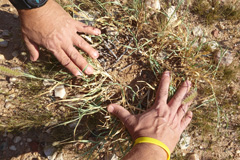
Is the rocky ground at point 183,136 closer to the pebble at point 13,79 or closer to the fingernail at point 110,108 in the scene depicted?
the pebble at point 13,79

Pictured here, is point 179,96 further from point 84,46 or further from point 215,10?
point 215,10

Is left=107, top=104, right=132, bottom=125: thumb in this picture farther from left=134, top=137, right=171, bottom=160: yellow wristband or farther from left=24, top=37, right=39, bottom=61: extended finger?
left=24, top=37, right=39, bottom=61: extended finger

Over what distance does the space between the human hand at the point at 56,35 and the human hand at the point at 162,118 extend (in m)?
0.50

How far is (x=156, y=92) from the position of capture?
1.83 metres

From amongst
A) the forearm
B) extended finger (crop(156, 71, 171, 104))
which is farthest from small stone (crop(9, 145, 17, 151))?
extended finger (crop(156, 71, 171, 104))

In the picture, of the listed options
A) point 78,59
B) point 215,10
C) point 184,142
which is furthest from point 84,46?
point 215,10

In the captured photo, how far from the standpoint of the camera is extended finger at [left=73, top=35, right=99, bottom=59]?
1.74 metres

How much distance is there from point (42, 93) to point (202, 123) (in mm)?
1534

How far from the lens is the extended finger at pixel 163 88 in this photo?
5.65 feet

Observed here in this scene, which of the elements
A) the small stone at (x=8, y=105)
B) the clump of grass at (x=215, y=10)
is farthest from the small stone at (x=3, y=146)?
the clump of grass at (x=215, y=10)

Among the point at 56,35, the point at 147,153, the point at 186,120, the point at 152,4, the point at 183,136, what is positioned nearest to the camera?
the point at 147,153

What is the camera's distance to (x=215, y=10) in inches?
82.2

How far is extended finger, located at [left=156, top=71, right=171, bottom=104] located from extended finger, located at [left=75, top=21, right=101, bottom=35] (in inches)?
28.5

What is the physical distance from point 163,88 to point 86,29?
86cm
